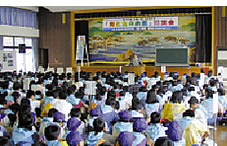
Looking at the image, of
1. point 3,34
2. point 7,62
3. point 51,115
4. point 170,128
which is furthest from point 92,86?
point 3,34

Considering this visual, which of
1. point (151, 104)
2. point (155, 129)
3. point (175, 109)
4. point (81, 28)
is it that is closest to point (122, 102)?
point (151, 104)

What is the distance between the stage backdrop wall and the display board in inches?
194

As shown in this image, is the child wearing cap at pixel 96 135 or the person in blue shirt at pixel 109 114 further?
the person in blue shirt at pixel 109 114

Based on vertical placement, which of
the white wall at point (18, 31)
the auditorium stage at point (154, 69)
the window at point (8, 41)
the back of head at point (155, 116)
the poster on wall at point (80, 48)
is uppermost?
the white wall at point (18, 31)

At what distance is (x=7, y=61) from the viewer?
49.8 ft

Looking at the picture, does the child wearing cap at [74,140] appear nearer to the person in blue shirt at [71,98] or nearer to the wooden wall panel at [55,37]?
the person in blue shirt at [71,98]

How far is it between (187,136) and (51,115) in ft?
6.93

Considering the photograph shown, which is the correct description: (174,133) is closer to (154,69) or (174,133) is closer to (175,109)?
(175,109)

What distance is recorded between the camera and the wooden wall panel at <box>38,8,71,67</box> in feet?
62.3

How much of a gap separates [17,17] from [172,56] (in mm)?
8797

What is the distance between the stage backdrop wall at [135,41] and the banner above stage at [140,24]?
0.26m

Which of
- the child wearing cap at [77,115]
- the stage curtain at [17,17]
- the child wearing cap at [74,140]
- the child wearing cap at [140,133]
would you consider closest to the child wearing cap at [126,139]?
the child wearing cap at [140,133]

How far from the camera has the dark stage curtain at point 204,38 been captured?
1667 centimetres

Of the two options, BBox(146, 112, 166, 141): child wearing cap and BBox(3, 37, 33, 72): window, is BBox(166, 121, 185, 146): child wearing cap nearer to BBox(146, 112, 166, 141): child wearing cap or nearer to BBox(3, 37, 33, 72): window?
BBox(146, 112, 166, 141): child wearing cap
